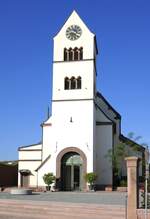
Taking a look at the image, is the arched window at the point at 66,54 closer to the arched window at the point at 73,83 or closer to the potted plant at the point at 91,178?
the arched window at the point at 73,83

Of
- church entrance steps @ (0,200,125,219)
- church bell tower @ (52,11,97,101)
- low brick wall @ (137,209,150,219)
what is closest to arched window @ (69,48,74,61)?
church bell tower @ (52,11,97,101)

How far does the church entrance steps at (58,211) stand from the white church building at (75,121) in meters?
22.2

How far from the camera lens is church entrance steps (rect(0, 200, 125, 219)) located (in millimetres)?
22712

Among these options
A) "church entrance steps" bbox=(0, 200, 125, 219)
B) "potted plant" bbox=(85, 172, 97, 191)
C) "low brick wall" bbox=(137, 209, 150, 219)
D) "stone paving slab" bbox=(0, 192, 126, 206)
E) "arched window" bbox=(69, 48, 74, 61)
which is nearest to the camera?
"low brick wall" bbox=(137, 209, 150, 219)

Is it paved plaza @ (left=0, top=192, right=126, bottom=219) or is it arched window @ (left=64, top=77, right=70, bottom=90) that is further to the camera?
arched window @ (left=64, top=77, right=70, bottom=90)

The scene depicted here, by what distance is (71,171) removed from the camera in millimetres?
48188

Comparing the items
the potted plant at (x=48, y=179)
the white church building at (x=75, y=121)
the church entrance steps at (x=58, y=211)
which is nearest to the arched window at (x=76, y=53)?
the white church building at (x=75, y=121)

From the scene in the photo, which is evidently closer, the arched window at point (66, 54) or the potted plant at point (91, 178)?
the potted plant at point (91, 178)

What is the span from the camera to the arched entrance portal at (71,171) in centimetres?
4797

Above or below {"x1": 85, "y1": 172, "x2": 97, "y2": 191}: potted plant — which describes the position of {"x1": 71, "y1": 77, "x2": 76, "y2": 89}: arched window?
above

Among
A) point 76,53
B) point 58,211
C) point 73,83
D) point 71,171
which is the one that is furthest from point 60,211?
point 76,53

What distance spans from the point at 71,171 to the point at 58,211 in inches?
950

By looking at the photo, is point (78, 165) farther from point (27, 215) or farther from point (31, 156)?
point (27, 215)

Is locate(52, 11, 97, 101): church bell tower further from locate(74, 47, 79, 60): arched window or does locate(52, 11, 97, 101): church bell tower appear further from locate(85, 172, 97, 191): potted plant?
locate(85, 172, 97, 191): potted plant
